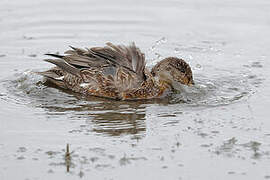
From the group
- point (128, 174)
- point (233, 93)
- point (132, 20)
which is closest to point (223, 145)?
point (128, 174)

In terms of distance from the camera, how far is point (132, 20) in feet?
A: 46.4

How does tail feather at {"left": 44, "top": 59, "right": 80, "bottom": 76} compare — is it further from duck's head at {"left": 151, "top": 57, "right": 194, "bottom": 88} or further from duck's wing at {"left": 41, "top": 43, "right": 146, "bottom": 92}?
duck's head at {"left": 151, "top": 57, "right": 194, "bottom": 88}

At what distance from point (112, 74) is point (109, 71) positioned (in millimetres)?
73

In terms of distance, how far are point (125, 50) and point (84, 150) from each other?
2984mm

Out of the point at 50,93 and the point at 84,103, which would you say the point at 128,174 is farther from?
the point at 50,93

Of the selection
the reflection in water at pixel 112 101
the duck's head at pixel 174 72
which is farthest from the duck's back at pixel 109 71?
the duck's head at pixel 174 72

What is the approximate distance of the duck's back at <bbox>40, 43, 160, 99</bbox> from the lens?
33.1 feet

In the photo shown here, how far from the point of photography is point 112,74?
10141mm

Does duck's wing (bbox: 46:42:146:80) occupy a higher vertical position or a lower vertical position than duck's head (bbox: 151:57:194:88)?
higher

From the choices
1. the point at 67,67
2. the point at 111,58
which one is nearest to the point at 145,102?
the point at 111,58

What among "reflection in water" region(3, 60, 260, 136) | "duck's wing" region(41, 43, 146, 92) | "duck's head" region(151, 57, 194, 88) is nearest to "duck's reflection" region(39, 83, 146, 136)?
"reflection in water" region(3, 60, 260, 136)

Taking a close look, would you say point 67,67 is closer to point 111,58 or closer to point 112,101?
point 111,58

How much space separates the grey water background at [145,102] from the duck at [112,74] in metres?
0.21

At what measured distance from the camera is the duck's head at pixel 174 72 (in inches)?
418
